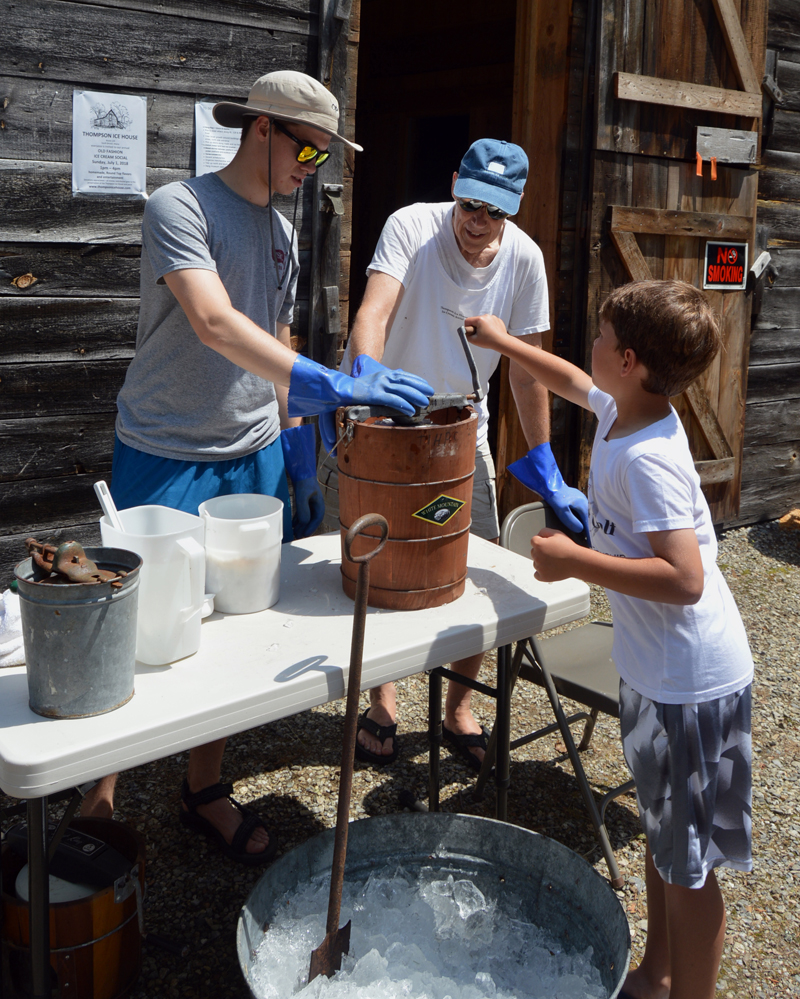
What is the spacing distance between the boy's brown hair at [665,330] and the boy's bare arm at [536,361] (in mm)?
467

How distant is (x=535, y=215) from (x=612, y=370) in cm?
324

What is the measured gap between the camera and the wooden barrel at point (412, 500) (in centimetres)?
178

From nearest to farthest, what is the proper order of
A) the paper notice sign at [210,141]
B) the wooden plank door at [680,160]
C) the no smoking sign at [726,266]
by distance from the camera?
1. the paper notice sign at [210,141]
2. the wooden plank door at [680,160]
3. the no smoking sign at [726,266]

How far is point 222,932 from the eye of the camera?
7.43 feet

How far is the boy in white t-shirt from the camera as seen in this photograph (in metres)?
1.68

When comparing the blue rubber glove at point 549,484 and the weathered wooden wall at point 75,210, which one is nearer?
the blue rubber glove at point 549,484

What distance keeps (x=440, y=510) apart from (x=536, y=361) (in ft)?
2.01

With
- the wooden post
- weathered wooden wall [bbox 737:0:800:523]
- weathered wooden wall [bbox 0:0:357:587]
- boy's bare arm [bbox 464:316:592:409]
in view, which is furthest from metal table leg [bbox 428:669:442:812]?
weathered wooden wall [bbox 737:0:800:523]

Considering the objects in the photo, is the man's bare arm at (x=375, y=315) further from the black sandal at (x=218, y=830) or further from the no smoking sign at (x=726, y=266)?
the no smoking sign at (x=726, y=266)

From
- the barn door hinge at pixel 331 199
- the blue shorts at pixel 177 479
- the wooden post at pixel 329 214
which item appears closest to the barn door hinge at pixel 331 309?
the wooden post at pixel 329 214

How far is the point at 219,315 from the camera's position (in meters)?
2.01

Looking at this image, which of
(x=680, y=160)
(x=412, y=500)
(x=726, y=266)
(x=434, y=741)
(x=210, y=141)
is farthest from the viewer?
(x=726, y=266)

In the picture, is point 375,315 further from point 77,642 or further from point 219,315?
point 77,642

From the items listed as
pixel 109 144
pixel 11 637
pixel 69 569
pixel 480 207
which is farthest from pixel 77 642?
pixel 109 144
